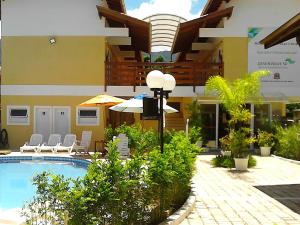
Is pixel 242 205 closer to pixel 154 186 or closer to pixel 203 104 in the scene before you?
pixel 154 186

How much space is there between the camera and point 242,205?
29.5 feet

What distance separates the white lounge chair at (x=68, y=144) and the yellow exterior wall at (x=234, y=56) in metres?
8.41

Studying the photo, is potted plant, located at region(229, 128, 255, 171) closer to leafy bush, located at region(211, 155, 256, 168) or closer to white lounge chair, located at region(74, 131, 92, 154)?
leafy bush, located at region(211, 155, 256, 168)

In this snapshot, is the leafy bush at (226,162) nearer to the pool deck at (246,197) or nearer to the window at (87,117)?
the pool deck at (246,197)

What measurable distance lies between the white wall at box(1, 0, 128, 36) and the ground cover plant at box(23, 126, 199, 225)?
1644cm

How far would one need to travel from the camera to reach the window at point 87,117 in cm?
2267

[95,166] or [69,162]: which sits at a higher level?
[95,166]

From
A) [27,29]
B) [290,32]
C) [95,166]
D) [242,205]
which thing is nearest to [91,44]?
[27,29]

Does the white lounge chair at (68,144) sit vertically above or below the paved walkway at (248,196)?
above

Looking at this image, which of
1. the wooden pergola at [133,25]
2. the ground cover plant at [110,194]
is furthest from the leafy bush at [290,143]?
the ground cover plant at [110,194]

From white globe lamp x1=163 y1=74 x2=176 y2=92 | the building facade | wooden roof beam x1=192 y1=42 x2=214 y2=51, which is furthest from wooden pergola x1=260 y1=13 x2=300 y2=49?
wooden roof beam x1=192 y1=42 x2=214 y2=51

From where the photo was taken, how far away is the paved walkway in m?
7.88

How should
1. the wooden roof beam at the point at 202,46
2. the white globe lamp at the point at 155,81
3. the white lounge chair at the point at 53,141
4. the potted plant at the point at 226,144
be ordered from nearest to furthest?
the white globe lamp at the point at 155,81 → the potted plant at the point at 226,144 → the white lounge chair at the point at 53,141 → the wooden roof beam at the point at 202,46

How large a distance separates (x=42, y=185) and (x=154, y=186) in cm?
193
